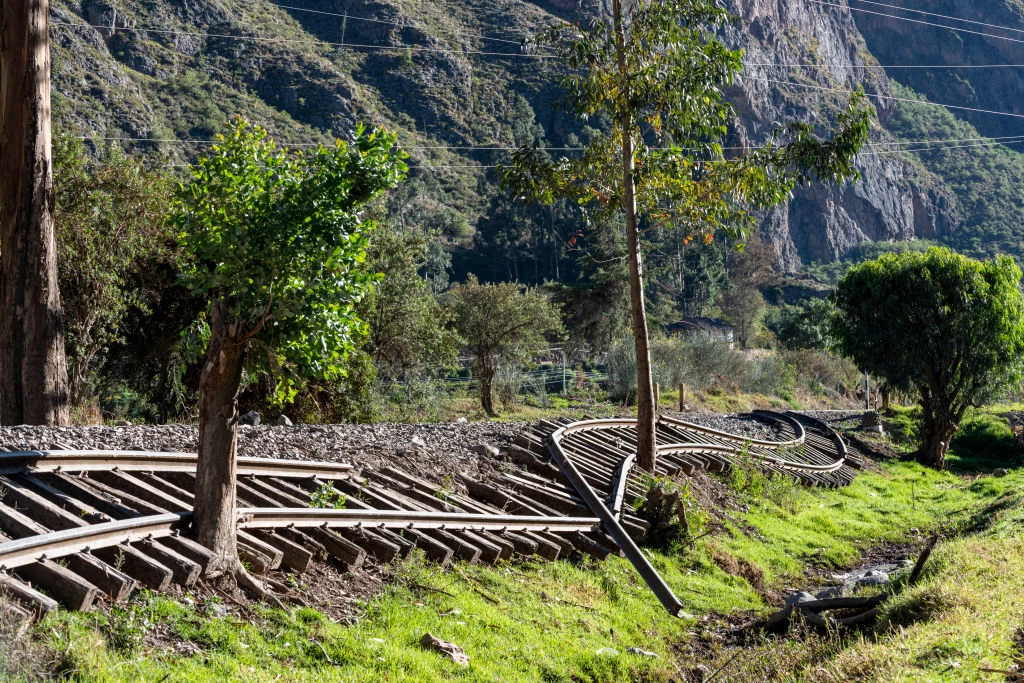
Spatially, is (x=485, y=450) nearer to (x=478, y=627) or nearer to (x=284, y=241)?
(x=478, y=627)

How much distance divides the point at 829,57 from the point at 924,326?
166m

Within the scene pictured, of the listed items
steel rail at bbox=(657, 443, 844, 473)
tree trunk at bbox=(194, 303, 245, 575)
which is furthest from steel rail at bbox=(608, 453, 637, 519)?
tree trunk at bbox=(194, 303, 245, 575)

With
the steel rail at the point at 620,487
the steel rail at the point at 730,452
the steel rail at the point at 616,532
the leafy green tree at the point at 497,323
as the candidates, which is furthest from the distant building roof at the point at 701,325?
the steel rail at the point at 616,532

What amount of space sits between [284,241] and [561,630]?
13.2 ft

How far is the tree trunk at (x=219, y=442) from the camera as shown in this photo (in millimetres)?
6387

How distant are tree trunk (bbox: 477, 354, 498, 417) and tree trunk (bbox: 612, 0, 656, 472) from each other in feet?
52.9

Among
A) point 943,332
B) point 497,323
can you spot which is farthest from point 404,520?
point 497,323

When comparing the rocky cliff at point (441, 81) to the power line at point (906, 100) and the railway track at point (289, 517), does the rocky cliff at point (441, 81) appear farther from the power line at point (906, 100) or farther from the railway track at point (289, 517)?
the railway track at point (289, 517)

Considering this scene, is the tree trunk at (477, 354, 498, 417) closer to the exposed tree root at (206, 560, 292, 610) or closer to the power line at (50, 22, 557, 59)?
the exposed tree root at (206, 560, 292, 610)

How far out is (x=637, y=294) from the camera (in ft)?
43.8

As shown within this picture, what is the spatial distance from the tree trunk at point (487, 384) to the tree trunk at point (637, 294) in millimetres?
16117

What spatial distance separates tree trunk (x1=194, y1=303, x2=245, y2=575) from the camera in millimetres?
6387

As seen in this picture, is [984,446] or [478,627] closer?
[478,627]

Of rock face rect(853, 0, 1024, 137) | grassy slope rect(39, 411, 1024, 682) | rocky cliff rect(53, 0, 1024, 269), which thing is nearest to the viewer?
grassy slope rect(39, 411, 1024, 682)
